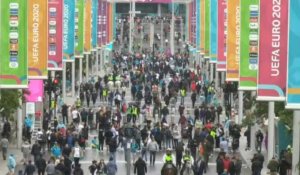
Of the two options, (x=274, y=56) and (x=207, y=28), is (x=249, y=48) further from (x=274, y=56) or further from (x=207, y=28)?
(x=207, y=28)

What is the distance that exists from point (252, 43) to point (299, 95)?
10675 mm

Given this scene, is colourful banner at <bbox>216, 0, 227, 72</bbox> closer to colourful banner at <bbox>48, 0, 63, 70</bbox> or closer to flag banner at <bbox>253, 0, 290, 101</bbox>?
colourful banner at <bbox>48, 0, 63, 70</bbox>

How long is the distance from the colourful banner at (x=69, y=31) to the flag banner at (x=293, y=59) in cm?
2895

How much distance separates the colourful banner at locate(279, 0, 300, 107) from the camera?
2511cm

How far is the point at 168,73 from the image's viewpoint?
8400 cm

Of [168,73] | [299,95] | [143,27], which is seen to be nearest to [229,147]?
[299,95]

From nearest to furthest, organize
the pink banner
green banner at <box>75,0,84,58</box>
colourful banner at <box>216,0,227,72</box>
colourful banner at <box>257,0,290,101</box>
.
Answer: colourful banner at <box>257,0,290,101</box> < the pink banner < colourful banner at <box>216,0,227,72</box> < green banner at <box>75,0,84,58</box>

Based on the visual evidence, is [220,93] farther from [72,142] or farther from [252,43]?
[252,43]

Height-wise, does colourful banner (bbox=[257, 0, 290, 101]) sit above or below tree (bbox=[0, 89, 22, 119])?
above

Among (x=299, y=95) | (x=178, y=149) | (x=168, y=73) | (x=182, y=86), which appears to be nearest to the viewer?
(x=299, y=95)

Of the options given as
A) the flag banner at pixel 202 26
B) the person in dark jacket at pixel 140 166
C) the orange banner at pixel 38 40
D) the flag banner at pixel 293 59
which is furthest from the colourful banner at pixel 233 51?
the flag banner at pixel 202 26

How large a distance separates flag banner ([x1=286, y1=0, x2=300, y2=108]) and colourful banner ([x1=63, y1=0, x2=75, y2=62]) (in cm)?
2895

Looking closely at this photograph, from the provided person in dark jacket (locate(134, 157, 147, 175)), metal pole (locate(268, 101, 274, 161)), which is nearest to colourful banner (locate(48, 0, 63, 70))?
person in dark jacket (locate(134, 157, 147, 175))

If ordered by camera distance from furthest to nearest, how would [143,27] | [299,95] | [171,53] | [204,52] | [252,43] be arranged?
1. [143,27]
2. [171,53]
3. [204,52]
4. [252,43]
5. [299,95]
